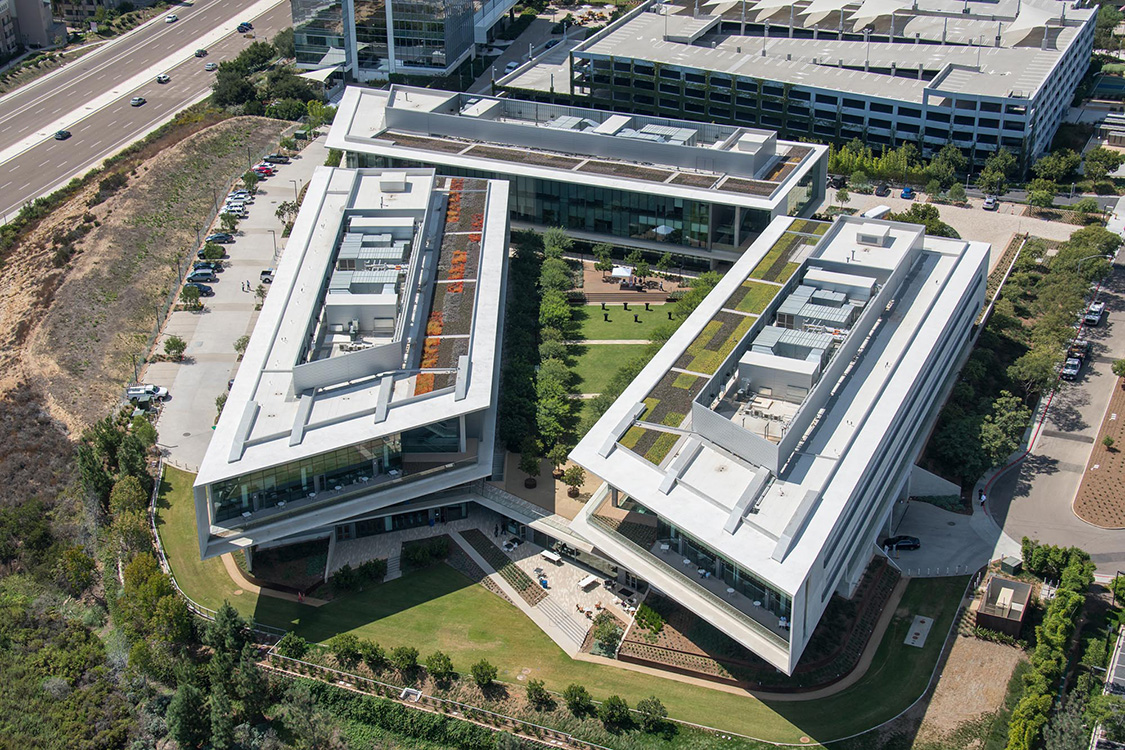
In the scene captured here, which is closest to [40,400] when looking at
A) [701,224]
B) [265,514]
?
[265,514]

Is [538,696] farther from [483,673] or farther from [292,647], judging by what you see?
[292,647]

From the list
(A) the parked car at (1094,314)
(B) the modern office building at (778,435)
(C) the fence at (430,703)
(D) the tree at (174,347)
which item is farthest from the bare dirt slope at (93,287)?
(A) the parked car at (1094,314)

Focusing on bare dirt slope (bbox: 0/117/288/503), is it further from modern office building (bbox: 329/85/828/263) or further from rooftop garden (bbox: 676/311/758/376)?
rooftop garden (bbox: 676/311/758/376)

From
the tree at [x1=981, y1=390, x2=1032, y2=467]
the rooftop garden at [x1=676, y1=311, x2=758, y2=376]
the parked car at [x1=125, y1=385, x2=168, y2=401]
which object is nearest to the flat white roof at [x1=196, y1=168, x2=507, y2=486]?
the parked car at [x1=125, y1=385, x2=168, y2=401]

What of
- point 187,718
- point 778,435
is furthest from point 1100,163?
point 187,718

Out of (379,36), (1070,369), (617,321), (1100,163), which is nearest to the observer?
(1070,369)

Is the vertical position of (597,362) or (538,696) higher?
(597,362)

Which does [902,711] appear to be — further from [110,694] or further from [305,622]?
[110,694]
